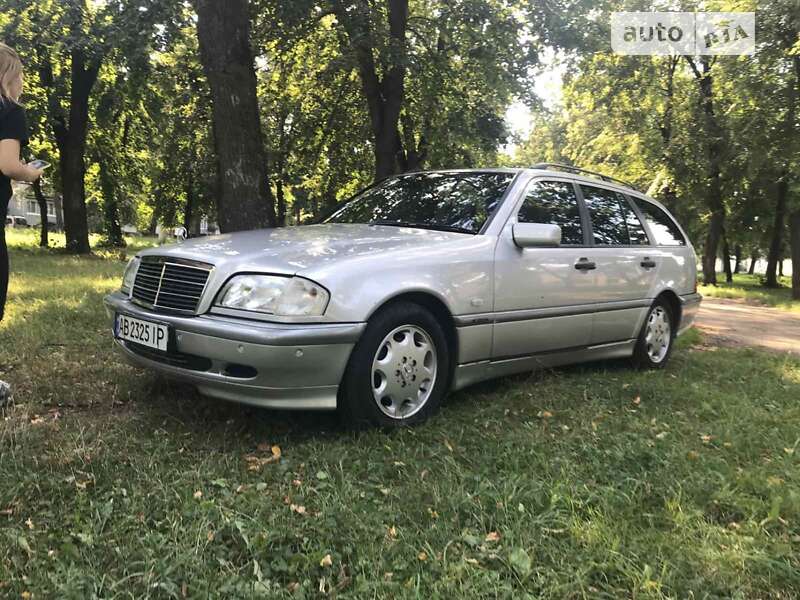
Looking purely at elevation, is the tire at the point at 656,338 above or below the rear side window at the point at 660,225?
below

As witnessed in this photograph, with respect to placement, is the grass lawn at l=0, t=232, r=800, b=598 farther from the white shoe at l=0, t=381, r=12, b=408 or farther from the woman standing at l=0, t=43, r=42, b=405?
the woman standing at l=0, t=43, r=42, b=405

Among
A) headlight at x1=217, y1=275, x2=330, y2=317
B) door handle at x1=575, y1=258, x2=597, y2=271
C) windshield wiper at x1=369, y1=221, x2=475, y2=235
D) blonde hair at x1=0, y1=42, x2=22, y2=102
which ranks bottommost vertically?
headlight at x1=217, y1=275, x2=330, y2=317

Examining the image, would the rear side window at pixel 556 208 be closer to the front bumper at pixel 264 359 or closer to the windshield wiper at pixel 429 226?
the windshield wiper at pixel 429 226

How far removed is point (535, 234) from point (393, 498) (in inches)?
77.9

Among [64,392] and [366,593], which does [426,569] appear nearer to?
[366,593]

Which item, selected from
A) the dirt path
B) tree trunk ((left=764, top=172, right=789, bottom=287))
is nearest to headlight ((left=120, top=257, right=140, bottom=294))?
the dirt path

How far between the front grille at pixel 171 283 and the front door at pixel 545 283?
177 cm

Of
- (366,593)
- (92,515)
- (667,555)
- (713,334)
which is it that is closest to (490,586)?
(366,593)

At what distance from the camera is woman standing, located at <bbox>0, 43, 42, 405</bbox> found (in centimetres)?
324

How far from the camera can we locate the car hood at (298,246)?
315cm

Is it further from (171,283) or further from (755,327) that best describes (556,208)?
(755,327)

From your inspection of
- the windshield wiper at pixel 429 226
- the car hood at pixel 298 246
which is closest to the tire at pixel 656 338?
the windshield wiper at pixel 429 226

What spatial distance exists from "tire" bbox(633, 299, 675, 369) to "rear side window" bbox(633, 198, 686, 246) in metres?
0.58

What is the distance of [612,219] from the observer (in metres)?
5.11
